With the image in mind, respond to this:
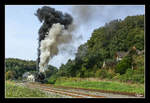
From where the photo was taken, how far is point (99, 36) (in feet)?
102

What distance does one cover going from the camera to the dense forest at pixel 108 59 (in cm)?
2017

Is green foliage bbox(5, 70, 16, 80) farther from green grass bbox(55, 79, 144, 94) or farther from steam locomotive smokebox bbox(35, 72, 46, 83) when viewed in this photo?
green grass bbox(55, 79, 144, 94)

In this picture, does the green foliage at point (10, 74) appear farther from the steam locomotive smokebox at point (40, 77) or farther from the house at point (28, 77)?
the steam locomotive smokebox at point (40, 77)

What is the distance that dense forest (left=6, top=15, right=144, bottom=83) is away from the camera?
20172 mm

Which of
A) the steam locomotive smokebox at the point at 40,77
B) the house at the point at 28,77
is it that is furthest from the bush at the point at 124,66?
the house at the point at 28,77

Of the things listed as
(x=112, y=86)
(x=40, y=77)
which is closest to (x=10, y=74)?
(x=40, y=77)

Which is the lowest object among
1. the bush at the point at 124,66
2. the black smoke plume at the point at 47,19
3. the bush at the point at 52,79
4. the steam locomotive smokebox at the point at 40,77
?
the bush at the point at 52,79

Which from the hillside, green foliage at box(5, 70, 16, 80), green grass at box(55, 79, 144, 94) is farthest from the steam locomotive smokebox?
the hillside

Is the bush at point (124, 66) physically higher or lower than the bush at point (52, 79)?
higher

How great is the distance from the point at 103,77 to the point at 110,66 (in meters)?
2.79

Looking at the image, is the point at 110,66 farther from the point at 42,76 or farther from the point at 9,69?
the point at 9,69

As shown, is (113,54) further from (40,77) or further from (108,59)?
(40,77)

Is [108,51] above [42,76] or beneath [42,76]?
above
